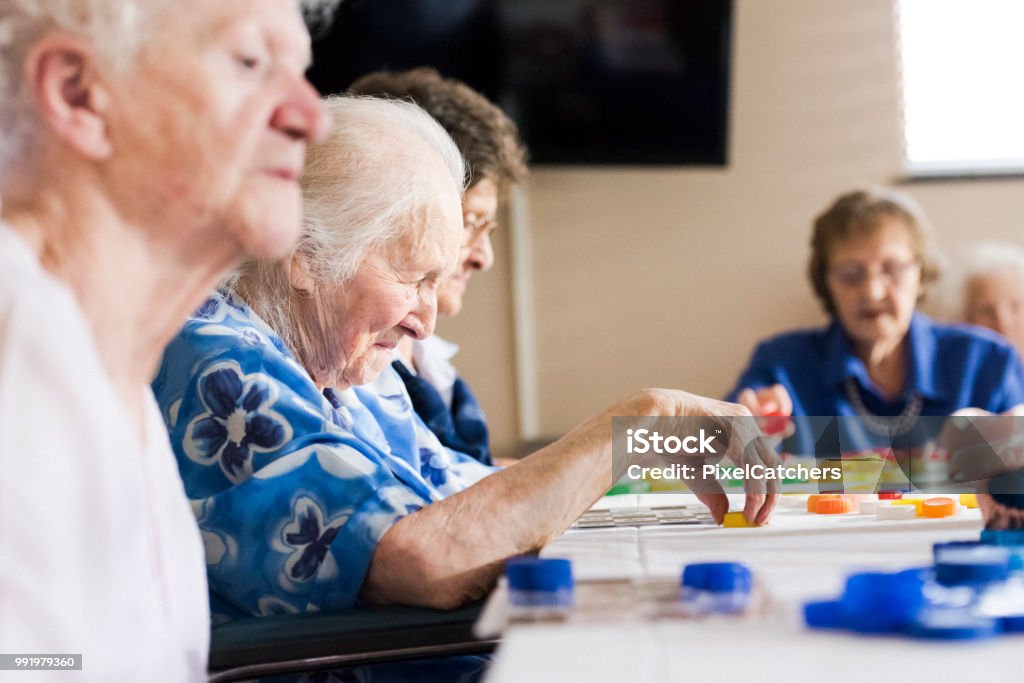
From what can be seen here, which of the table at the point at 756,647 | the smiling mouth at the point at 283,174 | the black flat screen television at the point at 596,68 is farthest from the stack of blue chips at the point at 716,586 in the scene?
the black flat screen television at the point at 596,68

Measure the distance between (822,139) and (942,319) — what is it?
0.67 meters

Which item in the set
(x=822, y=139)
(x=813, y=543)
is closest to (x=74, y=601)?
(x=813, y=543)

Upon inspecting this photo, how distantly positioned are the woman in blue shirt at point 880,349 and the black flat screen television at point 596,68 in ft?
2.41

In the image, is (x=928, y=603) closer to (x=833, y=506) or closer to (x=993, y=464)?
(x=993, y=464)

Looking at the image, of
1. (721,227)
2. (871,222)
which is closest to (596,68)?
(721,227)

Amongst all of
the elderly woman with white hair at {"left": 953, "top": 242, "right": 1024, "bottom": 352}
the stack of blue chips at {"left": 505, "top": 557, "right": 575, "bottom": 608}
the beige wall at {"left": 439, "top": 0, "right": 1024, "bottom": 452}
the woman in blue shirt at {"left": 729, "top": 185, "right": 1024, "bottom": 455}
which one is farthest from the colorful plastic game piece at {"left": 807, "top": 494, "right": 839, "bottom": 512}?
the beige wall at {"left": 439, "top": 0, "right": 1024, "bottom": 452}

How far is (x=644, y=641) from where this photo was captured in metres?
0.60

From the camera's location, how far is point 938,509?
106 centimetres

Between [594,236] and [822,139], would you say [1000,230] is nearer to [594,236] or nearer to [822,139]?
[822,139]

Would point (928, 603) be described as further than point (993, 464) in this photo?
No

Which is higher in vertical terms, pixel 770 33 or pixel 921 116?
pixel 770 33

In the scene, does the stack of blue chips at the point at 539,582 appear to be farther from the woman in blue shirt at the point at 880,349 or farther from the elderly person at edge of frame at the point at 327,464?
the woman in blue shirt at the point at 880,349

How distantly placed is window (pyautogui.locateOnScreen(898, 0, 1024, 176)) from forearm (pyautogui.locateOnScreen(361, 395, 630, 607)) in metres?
2.69

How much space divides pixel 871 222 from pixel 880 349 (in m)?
0.30
